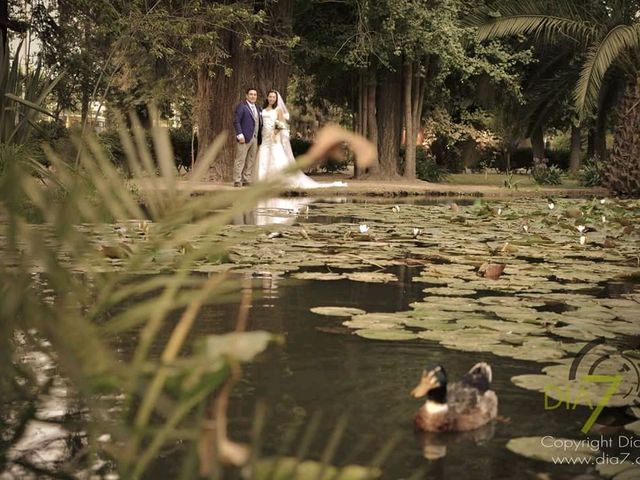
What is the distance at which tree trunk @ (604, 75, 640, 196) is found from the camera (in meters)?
18.2

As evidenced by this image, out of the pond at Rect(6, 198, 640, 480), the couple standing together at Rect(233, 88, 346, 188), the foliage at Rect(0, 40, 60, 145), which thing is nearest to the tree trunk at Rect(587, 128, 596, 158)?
the couple standing together at Rect(233, 88, 346, 188)

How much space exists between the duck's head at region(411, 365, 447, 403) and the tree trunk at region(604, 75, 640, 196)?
16365mm

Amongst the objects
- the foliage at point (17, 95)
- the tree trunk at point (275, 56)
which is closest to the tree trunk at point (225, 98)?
the tree trunk at point (275, 56)

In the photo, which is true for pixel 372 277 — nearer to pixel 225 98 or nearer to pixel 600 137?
pixel 225 98

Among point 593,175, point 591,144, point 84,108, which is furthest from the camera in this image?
point 591,144

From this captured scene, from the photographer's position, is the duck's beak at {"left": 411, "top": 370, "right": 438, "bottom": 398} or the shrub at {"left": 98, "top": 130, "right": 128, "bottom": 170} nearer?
the duck's beak at {"left": 411, "top": 370, "right": 438, "bottom": 398}

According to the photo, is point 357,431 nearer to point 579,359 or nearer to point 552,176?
point 579,359

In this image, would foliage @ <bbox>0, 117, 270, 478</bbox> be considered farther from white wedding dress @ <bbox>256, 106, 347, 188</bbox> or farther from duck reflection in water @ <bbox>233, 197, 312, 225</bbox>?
white wedding dress @ <bbox>256, 106, 347, 188</bbox>

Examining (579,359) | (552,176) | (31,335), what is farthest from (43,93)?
(552,176)

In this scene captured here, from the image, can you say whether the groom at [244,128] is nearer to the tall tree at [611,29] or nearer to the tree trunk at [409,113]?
the tall tree at [611,29]

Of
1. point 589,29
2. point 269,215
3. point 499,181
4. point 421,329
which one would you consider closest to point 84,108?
point 269,215

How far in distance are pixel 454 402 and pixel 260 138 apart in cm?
1586

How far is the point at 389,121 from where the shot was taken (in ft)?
74.9

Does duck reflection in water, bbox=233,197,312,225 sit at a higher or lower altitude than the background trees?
lower
